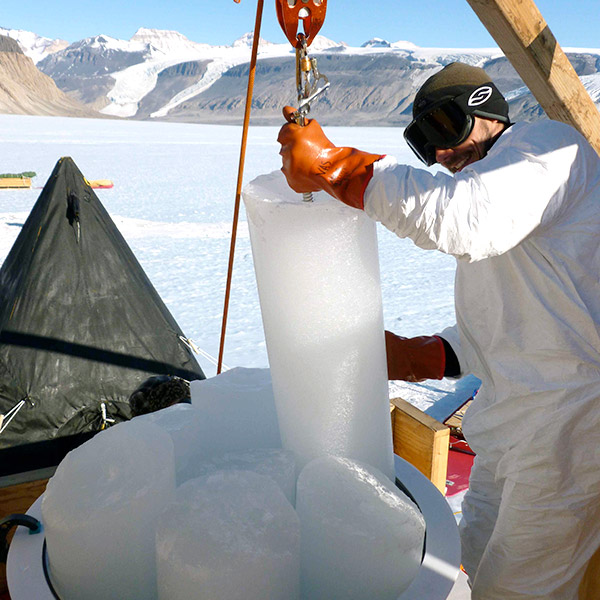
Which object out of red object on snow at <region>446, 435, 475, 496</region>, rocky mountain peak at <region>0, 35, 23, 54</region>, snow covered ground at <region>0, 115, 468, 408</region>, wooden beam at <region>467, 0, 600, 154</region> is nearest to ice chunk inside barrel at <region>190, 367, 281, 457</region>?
wooden beam at <region>467, 0, 600, 154</region>

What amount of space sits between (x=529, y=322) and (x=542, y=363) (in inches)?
3.3

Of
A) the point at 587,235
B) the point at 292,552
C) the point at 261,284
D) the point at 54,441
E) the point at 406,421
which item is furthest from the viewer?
the point at 54,441

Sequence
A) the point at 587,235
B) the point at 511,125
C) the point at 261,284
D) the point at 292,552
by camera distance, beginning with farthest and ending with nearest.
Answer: the point at 511,125 → the point at 587,235 → the point at 261,284 → the point at 292,552

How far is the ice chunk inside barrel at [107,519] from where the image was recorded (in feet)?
2.79

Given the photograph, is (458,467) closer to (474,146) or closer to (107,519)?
(474,146)

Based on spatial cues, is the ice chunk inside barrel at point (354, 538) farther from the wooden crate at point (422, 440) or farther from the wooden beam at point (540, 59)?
the wooden beam at point (540, 59)

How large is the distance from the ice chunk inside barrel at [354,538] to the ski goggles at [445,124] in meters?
0.69

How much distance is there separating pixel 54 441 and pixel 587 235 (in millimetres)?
1902

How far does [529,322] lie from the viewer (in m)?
1.14

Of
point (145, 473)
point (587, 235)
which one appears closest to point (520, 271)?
point (587, 235)

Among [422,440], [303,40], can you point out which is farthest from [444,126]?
[422,440]

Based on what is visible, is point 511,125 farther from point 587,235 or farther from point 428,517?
point 428,517

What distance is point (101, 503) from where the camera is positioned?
859 mm

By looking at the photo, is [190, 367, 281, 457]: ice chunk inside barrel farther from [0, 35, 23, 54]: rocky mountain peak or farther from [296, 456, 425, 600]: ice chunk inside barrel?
[0, 35, 23, 54]: rocky mountain peak
